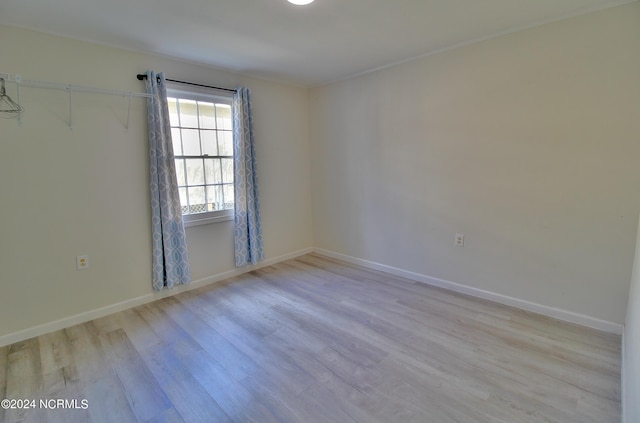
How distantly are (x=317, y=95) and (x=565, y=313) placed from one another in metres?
3.50

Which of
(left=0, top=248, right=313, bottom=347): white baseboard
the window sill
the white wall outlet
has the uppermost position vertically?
the window sill

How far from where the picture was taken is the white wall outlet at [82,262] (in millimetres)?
2552

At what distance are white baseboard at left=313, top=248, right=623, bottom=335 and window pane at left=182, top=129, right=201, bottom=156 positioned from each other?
7.51 feet

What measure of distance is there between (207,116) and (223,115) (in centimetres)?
20

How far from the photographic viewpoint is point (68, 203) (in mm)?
2473

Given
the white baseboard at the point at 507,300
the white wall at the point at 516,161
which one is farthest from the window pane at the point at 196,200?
the white baseboard at the point at 507,300

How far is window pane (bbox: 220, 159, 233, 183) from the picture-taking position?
3.47 metres

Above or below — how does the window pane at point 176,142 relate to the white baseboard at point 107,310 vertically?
above

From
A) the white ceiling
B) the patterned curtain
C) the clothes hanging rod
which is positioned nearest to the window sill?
the patterned curtain

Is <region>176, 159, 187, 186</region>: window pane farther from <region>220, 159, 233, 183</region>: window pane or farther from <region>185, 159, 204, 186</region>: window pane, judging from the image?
<region>220, 159, 233, 183</region>: window pane

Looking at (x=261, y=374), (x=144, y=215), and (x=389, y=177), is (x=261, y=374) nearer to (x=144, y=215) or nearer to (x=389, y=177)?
(x=144, y=215)

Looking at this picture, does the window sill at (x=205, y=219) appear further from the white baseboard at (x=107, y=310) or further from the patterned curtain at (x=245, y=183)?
the white baseboard at (x=107, y=310)

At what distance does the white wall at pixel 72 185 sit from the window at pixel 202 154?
0.23 metres

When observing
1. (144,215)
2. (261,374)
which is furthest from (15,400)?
(144,215)
